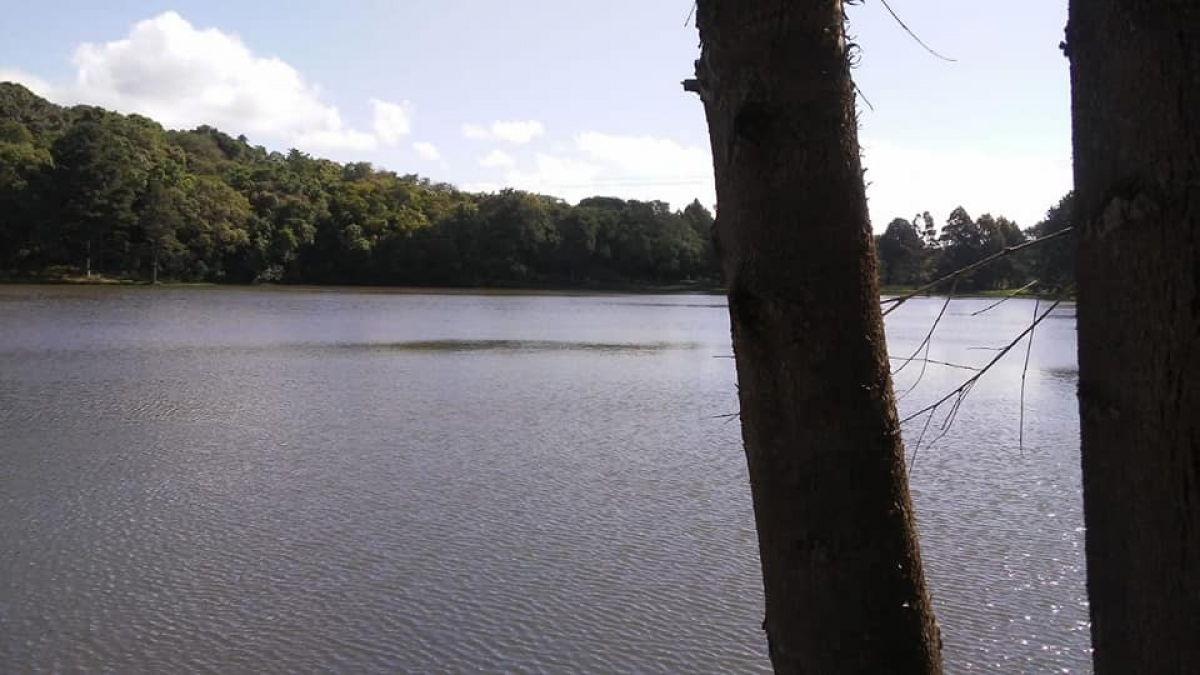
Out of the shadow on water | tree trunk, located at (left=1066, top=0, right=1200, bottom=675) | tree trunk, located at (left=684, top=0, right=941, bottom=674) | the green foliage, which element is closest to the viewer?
tree trunk, located at (left=1066, top=0, right=1200, bottom=675)

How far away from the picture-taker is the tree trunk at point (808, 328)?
1307 mm

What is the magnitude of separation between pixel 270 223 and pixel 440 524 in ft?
232

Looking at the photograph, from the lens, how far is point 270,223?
75.9 m

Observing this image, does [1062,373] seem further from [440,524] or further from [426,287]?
[426,287]

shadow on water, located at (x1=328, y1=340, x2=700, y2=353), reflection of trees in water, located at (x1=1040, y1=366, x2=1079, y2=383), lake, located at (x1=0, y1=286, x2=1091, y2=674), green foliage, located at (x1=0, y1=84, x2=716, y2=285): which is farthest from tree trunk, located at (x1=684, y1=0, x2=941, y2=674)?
green foliage, located at (x1=0, y1=84, x2=716, y2=285)

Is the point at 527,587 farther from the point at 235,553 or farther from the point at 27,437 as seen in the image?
the point at 27,437

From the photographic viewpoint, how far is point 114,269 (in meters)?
67.5

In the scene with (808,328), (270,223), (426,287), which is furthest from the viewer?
(426,287)

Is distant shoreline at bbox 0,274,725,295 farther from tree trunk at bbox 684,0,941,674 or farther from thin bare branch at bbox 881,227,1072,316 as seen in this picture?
tree trunk at bbox 684,0,941,674

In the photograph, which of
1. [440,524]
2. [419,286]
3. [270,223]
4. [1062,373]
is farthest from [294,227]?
[440,524]

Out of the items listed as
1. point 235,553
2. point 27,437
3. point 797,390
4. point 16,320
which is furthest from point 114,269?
point 797,390

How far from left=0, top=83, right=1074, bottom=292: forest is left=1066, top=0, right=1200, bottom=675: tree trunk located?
194ft

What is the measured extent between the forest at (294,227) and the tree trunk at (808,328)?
59.1 meters

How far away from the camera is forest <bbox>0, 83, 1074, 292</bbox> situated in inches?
2574
